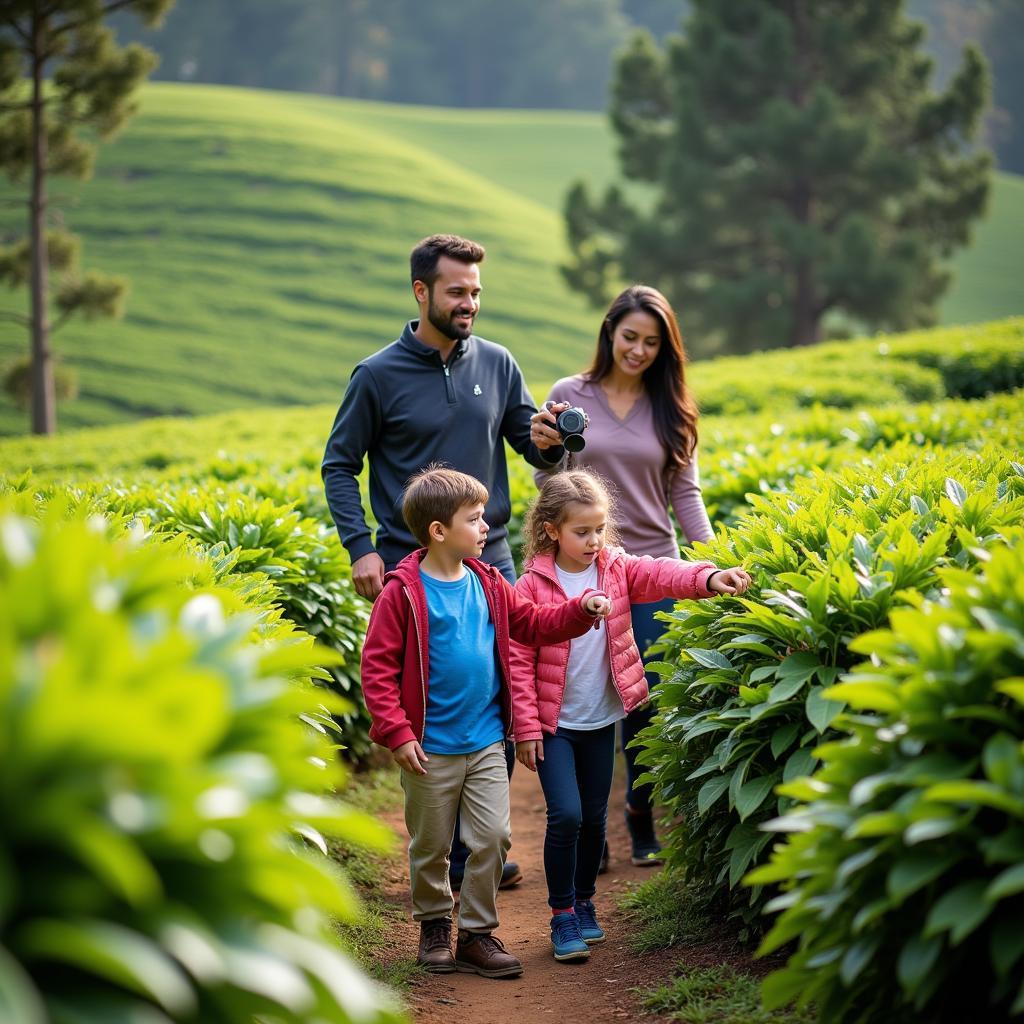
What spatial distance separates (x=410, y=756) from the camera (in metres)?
3.97

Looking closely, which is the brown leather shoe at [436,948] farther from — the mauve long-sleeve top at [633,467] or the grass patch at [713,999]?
the mauve long-sleeve top at [633,467]

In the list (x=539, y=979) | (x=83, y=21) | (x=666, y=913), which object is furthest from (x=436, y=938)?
(x=83, y=21)

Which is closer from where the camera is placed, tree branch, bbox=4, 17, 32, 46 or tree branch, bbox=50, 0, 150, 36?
tree branch, bbox=4, 17, 32, 46

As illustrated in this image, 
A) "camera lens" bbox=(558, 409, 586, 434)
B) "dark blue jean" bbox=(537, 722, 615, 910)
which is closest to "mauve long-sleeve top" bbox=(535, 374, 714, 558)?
"camera lens" bbox=(558, 409, 586, 434)

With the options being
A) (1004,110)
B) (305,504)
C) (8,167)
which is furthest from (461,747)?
(1004,110)

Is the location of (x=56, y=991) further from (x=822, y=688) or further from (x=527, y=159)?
(x=527, y=159)

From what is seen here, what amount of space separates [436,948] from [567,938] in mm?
474

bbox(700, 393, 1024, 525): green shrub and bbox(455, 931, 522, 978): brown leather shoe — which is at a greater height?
bbox(700, 393, 1024, 525): green shrub

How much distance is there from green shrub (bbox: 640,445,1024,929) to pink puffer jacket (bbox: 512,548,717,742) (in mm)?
136

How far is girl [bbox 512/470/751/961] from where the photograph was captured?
431 centimetres

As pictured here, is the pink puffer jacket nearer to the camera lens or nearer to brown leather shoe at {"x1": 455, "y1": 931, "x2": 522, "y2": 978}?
the camera lens

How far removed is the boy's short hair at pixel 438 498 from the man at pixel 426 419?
1.79 feet

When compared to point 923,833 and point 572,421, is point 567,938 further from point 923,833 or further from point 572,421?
point 923,833

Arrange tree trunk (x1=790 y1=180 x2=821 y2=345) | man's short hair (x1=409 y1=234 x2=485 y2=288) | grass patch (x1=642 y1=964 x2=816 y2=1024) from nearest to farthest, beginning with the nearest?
grass patch (x1=642 y1=964 x2=816 y2=1024) < man's short hair (x1=409 y1=234 x2=485 y2=288) < tree trunk (x1=790 y1=180 x2=821 y2=345)
